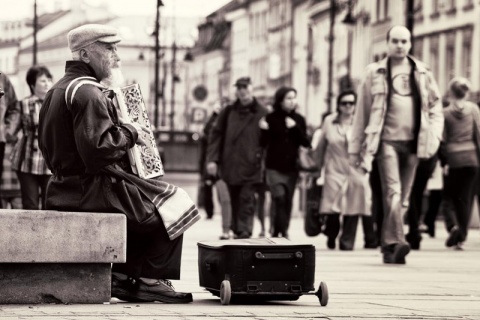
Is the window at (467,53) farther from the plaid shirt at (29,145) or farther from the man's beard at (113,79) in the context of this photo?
the man's beard at (113,79)

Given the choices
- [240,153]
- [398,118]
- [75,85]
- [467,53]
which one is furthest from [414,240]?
[467,53]

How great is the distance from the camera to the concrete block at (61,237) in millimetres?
10031

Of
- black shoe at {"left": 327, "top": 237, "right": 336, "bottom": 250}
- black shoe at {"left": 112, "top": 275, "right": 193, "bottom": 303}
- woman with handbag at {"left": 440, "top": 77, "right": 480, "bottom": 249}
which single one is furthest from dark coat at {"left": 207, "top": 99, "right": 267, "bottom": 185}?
black shoe at {"left": 112, "top": 275, "right": 193, "bottom": 303}

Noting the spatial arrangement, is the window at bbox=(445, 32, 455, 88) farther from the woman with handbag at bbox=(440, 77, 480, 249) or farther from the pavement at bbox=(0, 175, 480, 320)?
the pavement at bbox=(0, 175, 480, 320)

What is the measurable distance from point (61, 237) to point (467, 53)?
2228 inches

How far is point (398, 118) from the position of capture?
1638 cm

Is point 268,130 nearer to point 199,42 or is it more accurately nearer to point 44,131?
point 44,131

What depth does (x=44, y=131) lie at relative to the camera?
34.6ft

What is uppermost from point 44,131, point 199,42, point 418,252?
point 199,42

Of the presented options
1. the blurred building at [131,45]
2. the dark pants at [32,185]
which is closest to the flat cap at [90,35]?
the dark pants at [32,185]

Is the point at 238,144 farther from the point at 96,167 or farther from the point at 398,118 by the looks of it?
the point at 96,167

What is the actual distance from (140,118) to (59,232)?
101cm

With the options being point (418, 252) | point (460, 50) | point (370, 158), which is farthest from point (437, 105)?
point (460, 50)

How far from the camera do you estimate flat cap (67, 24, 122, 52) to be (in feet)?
34.8
